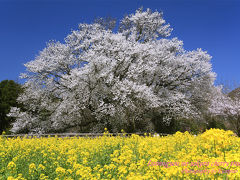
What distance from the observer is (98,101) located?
18938 millimetres

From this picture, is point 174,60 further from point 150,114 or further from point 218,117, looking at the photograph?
point 218,117

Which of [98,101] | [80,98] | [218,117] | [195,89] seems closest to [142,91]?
[98,101]

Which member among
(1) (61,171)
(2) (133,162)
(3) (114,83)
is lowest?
(1) (61,171)

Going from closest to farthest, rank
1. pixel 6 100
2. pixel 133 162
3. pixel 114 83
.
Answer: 1. pixel 133 162
2. pixel 114 83
3. pixel 6 100

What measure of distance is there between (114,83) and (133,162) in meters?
13.3

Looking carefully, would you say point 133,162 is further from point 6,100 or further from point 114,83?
point 6,100

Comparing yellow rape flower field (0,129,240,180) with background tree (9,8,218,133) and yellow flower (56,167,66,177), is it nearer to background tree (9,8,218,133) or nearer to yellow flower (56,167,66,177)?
yellow flower (56,167,66,177)

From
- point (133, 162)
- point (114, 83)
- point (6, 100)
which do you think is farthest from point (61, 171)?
point (6, 100)

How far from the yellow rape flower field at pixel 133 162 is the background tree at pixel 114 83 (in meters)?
8.98

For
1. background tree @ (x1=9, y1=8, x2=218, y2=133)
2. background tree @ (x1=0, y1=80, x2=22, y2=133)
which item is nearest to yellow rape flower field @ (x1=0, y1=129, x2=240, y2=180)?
background tree @ (x1=9, y1=8, x2=218, y2=133)

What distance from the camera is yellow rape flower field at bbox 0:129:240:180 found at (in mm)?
3668

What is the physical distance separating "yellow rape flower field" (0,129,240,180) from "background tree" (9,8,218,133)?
354 inches

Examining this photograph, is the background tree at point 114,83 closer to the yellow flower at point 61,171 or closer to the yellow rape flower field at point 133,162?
the yellow rape flower field at point 133,162

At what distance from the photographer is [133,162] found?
5840 mm
